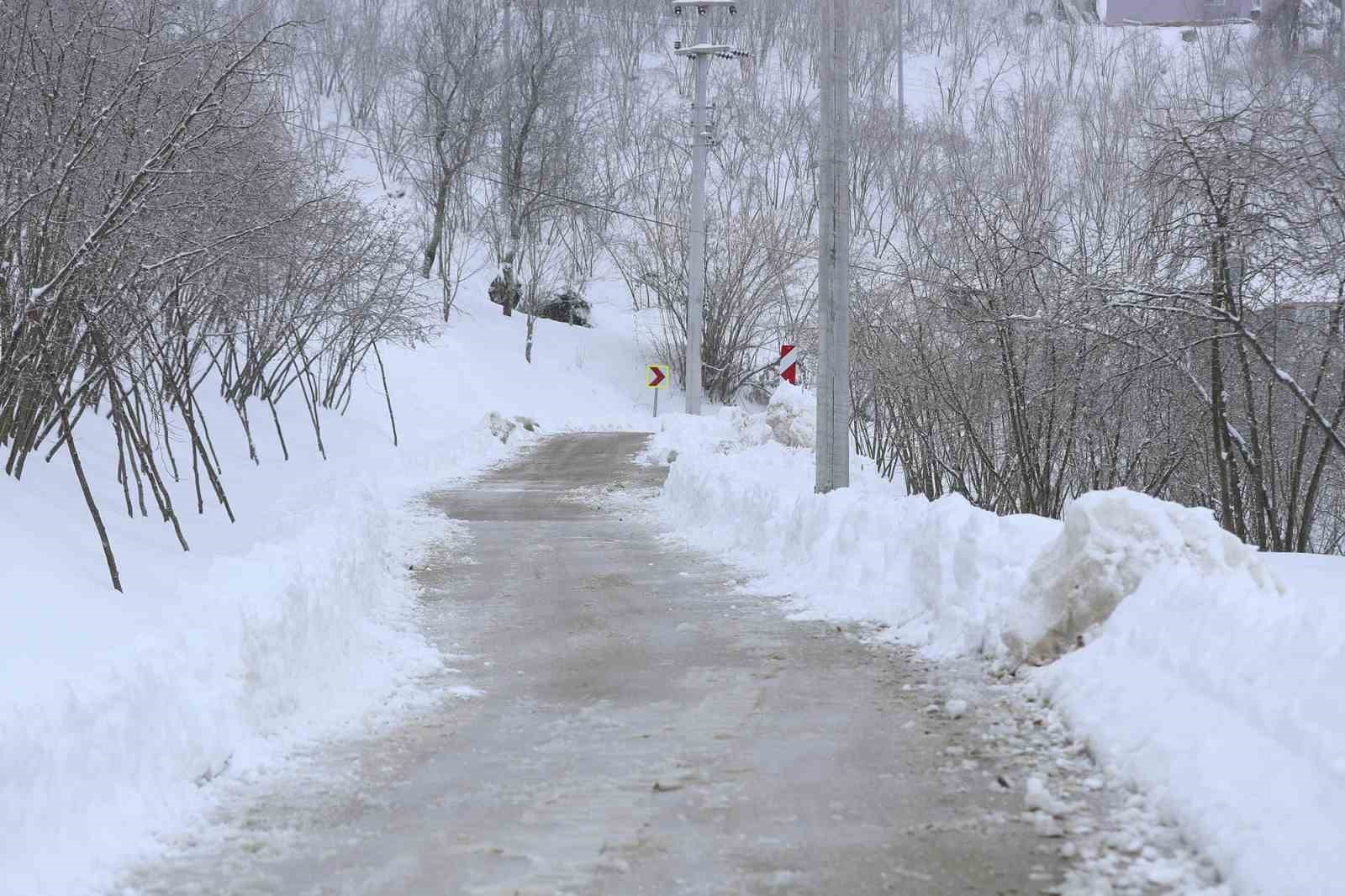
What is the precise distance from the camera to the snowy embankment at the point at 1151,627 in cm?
480

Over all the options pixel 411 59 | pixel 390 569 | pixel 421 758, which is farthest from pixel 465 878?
pixel 411 59

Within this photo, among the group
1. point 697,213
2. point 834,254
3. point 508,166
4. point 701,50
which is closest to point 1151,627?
point 834,254

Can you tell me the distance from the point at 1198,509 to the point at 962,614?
180cm

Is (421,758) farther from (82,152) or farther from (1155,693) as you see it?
(82,152)

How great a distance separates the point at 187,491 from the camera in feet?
53.2

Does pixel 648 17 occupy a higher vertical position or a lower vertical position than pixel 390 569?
higher

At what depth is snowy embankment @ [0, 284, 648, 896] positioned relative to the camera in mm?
5289

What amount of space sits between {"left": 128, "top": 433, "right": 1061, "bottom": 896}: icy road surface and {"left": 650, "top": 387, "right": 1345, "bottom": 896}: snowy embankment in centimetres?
64

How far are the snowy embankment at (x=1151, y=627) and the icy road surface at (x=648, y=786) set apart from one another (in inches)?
25.2

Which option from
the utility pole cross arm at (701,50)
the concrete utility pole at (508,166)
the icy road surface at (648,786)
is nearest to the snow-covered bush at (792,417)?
the utility pole cross arm at (701,50)

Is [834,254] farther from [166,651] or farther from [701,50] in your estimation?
[701,50]

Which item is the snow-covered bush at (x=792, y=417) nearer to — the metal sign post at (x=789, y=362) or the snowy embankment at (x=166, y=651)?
the metal sign post at (x=789, y=362)

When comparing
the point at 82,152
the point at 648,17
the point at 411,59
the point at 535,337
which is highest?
the point at 648,17

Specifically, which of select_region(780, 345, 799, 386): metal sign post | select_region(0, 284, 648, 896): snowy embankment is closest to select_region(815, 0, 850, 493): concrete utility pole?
select_region(0, 284, 648, 896): snowy embankment
